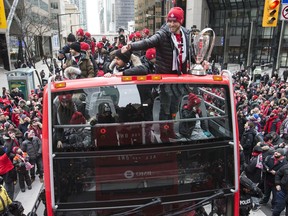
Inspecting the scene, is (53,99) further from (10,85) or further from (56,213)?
(10,85)

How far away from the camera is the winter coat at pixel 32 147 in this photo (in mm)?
8461

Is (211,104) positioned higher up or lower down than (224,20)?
lower down

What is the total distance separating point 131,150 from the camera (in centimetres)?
348

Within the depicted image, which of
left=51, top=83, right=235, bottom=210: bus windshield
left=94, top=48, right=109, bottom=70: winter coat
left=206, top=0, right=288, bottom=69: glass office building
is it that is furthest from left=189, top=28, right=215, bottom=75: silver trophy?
left=206, top=0, right=288, bottom=69: glass office building

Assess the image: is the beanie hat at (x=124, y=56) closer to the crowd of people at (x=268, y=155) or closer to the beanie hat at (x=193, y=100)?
the beanie hat at (x=193, y=100)

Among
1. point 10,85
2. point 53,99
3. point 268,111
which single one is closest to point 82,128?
point 53,99

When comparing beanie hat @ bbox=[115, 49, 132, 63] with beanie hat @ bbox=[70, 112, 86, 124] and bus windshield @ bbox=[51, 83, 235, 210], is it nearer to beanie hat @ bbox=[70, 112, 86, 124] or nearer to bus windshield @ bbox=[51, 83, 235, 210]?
bus windshield @ bbox=[51, 83, 235, 210]

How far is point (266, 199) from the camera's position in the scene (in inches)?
301

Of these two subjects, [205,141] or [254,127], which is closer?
[205,141]

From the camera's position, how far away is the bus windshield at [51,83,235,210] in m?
3.42

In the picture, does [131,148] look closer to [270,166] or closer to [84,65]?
[84,65]

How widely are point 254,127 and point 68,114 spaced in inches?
287

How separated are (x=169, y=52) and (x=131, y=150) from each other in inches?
63.1

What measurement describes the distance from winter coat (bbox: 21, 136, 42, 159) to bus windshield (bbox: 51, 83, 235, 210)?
5.57m
